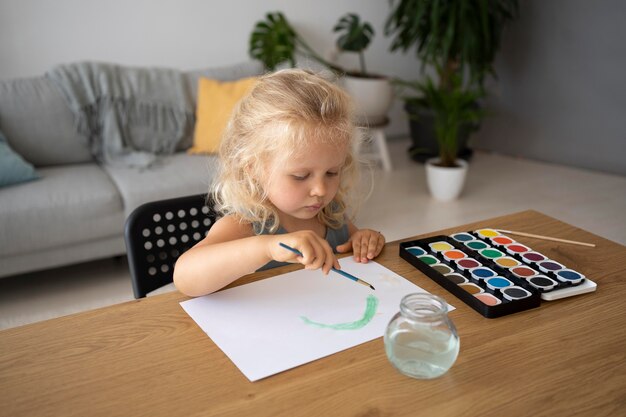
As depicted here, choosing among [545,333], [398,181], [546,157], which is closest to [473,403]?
[545,333]

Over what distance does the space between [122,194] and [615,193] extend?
9.95 ft

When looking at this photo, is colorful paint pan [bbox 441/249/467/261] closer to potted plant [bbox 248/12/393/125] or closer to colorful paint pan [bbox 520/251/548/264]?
colorful paint pan [bbox 520/251/548/264]

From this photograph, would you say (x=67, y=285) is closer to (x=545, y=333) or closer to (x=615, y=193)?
Result: (x=545, y=333)

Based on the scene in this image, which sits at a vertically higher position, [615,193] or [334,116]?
[334,116]

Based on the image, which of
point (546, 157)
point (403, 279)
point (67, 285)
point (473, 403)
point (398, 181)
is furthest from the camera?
point (546, 157)

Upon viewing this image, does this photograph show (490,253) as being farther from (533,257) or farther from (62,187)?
(62,187)

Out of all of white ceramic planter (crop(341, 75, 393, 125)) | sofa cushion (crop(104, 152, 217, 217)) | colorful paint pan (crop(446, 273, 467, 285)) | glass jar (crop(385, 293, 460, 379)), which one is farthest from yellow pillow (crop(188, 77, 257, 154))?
glass jar (crop(385, 293, 460, 379))

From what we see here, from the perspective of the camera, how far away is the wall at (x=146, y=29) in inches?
127

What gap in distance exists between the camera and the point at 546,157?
434 centimetres

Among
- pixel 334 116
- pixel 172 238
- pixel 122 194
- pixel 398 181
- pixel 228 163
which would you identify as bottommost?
pixel 398 181

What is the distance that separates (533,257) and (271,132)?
1.81 ft

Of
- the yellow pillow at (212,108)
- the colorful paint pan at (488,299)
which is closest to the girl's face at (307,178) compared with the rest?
the colorful paint pan at (488,299)

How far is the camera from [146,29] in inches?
142

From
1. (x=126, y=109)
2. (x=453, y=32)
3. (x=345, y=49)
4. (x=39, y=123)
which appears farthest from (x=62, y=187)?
(x=453, y=32)
